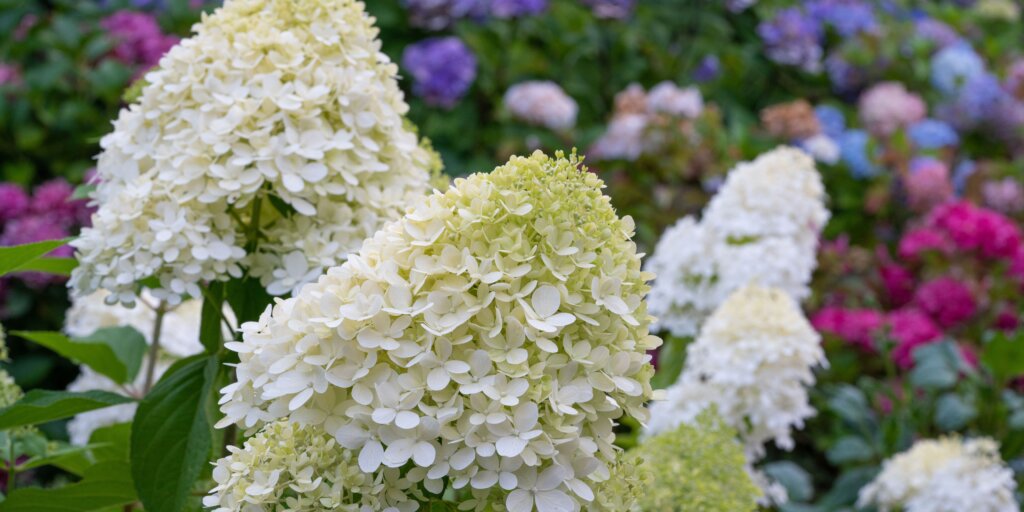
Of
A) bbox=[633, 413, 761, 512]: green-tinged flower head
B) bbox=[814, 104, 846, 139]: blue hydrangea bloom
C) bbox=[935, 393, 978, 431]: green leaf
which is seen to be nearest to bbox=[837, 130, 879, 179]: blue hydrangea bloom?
bbox=[814, 104, 846, 139]: blue hydrangea bloom

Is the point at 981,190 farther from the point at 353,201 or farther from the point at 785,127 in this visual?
the point at 353,201

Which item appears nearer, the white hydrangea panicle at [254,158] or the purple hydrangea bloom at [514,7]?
the white hydrangea panicle at [254,158]

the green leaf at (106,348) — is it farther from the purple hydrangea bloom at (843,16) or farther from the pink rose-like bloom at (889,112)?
the purple hydrangea bloom at (843,16)

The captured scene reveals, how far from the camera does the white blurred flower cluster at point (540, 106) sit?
13.2 feet

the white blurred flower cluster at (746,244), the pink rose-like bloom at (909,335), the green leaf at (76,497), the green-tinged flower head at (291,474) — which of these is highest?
the green-tinged flower head at (291,474)

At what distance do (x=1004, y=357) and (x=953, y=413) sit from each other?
0.53ft

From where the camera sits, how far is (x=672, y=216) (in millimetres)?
3492

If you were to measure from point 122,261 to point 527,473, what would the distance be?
1.85ft

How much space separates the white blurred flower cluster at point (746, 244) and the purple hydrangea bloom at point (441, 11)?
2332 millimetres

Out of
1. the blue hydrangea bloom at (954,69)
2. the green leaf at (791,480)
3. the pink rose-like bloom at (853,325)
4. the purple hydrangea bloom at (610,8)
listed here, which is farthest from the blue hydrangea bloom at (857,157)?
the green leaf at (791,480)

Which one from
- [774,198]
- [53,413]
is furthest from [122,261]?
[774,198]

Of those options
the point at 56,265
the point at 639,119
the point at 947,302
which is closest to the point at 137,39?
the point at 639,119

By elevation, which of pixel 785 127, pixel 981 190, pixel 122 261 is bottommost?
pixel 981 190

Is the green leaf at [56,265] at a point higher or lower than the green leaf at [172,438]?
higher
